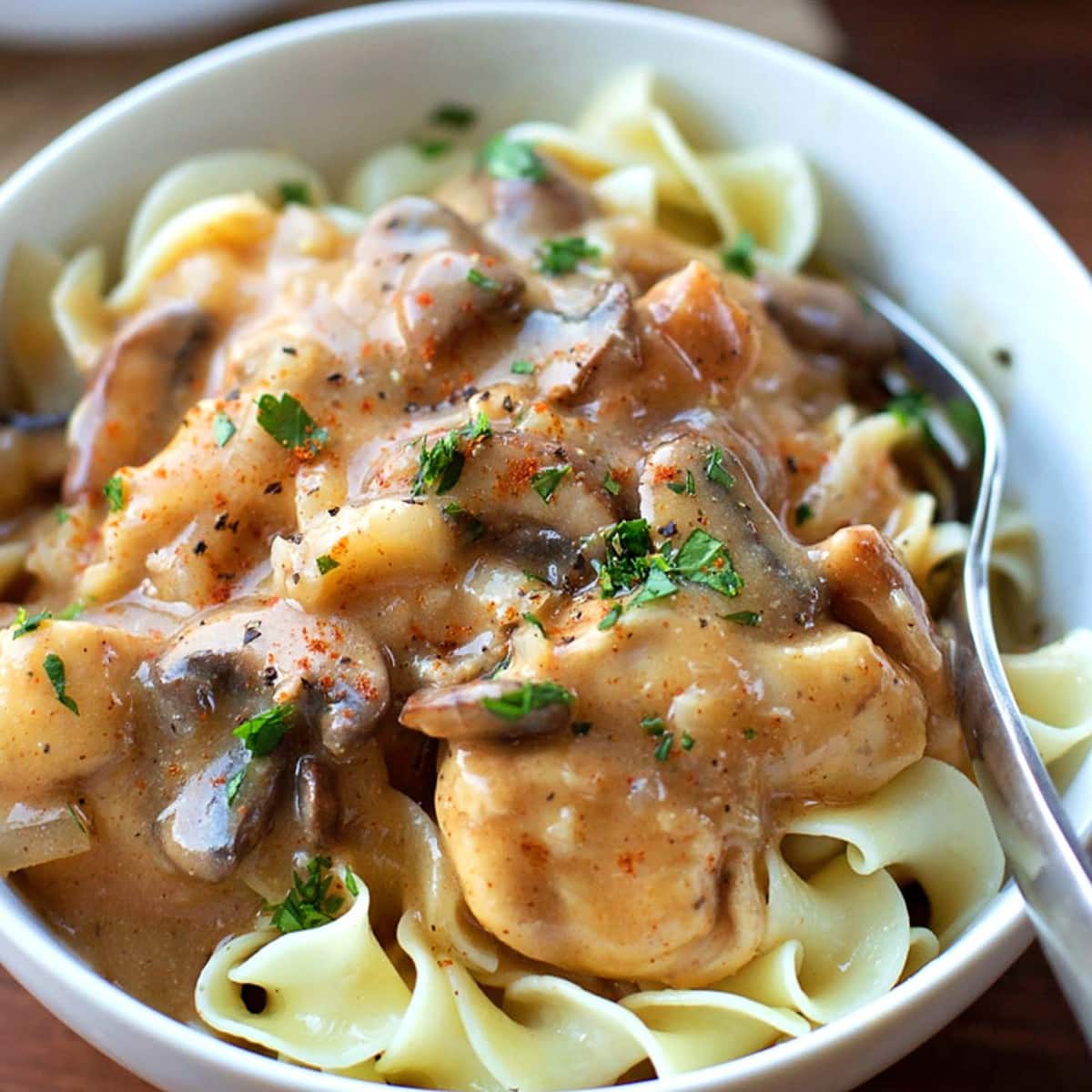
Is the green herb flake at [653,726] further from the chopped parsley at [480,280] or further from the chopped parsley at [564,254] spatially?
the chopped parsley at [564,254]

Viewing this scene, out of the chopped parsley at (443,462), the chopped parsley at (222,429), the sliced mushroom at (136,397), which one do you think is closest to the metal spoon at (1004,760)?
the chopped parsley at (443,462)

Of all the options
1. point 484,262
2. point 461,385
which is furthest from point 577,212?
point 461,385

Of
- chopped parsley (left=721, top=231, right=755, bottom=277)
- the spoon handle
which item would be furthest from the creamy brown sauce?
chopped parsley (left=721, top=231, right=755, bottom=277)

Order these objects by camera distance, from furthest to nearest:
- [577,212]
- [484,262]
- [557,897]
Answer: [577,212] < [484,262] < [557,897]

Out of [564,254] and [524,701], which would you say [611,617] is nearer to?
[524,701]

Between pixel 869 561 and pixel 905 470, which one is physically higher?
pixel 869 561

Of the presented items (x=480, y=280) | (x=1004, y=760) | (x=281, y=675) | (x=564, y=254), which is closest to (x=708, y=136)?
(x=564, y=254)

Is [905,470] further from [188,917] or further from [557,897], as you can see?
[188,917]
